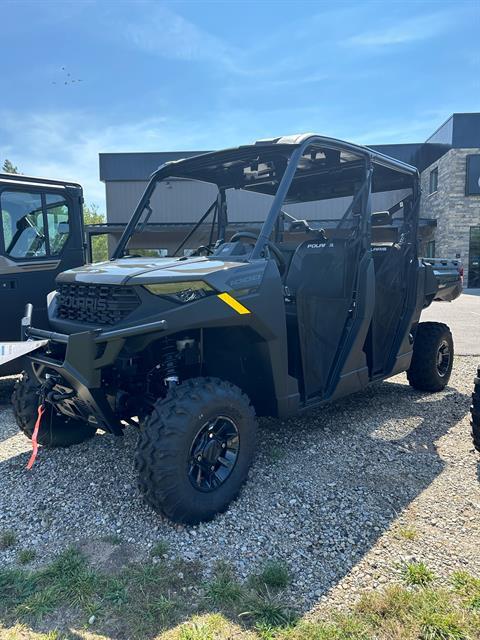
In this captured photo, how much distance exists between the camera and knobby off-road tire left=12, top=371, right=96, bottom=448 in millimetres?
3799

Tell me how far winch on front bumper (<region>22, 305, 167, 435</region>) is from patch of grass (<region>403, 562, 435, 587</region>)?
1788mm

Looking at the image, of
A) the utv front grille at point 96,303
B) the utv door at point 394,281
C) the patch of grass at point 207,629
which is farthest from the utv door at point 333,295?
the patch of grass at point 207,629

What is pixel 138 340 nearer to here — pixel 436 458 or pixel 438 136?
pixel 436 458

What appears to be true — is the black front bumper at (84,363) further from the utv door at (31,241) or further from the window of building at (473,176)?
the window of building at (473,176)

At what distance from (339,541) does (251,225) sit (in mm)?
2256

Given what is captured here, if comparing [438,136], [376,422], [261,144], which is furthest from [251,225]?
[438,136]

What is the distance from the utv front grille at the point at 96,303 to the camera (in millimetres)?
3016

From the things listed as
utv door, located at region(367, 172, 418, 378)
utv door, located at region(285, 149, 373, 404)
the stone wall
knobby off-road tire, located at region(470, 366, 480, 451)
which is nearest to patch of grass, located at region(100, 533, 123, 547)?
utv door, located at region(285, 149, 373, 404)

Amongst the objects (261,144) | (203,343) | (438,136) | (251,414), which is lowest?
(251,414)

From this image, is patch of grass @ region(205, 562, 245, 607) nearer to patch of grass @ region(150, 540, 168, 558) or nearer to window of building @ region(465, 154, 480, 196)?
patch of grass @ region(150, 540, 168, 558)

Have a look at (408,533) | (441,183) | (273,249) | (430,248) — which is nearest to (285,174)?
(273,249)

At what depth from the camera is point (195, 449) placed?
3061 millimetres

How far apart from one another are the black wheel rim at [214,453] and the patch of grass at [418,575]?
1.15 m

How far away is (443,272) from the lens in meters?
5.91
